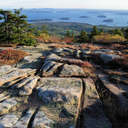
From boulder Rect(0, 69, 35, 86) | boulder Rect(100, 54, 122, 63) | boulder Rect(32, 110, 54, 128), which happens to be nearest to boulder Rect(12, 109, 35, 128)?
boulder Rect(32, 110, 54, 128)

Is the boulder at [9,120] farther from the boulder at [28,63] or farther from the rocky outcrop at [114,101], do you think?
the boulder at [28,63]

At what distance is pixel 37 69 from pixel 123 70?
6.30 m

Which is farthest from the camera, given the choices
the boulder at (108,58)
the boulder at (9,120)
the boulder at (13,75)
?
the boulder at (108,58)

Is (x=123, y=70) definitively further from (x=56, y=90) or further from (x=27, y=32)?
(x=27, y=32)

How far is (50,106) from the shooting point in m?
6.01

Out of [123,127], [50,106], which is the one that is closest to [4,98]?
[50,106]

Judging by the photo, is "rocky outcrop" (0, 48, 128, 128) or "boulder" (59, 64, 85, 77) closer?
"rocky outcrop" (0, 48, 128, 128)

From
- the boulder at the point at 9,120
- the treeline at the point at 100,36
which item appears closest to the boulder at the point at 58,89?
the boulder at the point at 9,120

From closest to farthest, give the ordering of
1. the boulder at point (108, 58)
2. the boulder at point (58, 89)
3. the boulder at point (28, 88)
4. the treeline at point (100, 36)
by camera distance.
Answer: the boulder at point (58, 89) → the boulder at point (28, 88) → the boulder at point (108, 58) → the treeline at point (100, 36)

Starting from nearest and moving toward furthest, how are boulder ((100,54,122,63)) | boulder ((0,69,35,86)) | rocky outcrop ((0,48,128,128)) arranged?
rocky outcrop ((0,48,128,128)) < boulder ((0,69,35,86)) < boulder ((100,54,122,63))

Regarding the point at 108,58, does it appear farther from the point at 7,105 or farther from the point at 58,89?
the point at 7,105

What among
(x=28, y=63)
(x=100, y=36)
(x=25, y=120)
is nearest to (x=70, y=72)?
(x=28, y=63)

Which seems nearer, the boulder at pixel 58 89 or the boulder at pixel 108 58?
the boulder at pixel 58 89

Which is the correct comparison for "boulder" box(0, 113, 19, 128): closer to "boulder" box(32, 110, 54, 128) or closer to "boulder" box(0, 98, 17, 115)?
"boulder" box(0, 98, 17, 115)
